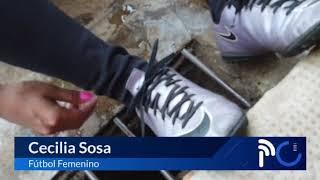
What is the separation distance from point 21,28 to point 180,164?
1.26 feet

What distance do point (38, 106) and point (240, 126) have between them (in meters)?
0.38

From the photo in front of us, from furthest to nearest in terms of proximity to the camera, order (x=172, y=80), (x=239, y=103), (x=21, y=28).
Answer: (x=239, y=103) < (x=172, y=80) < (x=21, y=28)

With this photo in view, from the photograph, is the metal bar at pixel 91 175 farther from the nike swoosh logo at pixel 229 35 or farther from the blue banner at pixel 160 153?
the nike swoosh logo at pixel 229 35

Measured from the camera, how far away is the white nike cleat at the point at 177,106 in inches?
38.9

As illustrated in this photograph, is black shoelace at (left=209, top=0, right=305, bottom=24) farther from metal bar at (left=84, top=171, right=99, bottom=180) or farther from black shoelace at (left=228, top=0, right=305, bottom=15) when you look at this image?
metal bar at (left=84, top=171, right=99, bottom=180)

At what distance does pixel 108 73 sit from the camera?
3.39 feet

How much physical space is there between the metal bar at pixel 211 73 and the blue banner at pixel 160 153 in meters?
0.20

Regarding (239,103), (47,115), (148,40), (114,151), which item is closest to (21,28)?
(47,115)

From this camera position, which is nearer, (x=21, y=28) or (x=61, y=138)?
(x=21, y=28)

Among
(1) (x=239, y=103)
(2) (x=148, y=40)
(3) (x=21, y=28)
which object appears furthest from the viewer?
(2) (x=148, y=40)

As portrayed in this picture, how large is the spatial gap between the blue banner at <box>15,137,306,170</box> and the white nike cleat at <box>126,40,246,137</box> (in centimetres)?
2

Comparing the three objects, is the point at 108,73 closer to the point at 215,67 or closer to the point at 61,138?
the point at 61,138

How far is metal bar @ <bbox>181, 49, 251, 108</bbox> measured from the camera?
3.88 ft

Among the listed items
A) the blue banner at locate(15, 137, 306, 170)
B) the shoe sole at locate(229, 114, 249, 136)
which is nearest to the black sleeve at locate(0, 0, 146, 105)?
the blue banner at locate(15, 137, 306, 170)
